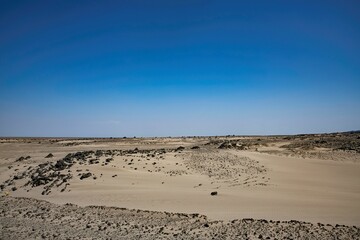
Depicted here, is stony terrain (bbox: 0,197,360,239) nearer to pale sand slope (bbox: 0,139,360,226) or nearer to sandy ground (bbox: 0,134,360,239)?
sandy ground (bbox: 0,134,360,239)

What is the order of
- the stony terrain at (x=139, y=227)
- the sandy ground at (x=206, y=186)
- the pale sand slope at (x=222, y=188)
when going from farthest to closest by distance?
the pale sand slope at (x=222, y=188) < the sandy ground at (x=206, y=186) < the stony terrain at (x=139, y=227)

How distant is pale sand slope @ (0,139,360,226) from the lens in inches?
528

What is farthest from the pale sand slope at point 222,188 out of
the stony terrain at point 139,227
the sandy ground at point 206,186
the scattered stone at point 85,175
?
the stony terrain at point 139,227

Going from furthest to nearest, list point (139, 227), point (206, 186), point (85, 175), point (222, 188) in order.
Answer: point (85, 175) < point (206, 186) < point (222, 188) < point (139, 227)

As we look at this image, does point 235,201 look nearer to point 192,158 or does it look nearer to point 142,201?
point 142,201

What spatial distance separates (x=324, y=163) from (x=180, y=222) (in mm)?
22277

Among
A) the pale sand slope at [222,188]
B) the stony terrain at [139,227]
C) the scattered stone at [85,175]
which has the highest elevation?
the scattered stone at [85,175]

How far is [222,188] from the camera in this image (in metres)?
18.0

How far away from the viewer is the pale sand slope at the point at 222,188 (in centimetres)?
1341

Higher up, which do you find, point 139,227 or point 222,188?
point 222,188

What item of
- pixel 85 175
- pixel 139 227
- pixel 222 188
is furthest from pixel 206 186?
pixel 139 227

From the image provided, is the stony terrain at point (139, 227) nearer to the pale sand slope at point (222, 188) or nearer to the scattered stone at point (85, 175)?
the pale sand slope at point (222, 188)

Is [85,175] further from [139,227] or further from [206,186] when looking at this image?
[139,227]

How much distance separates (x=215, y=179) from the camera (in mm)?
20516
